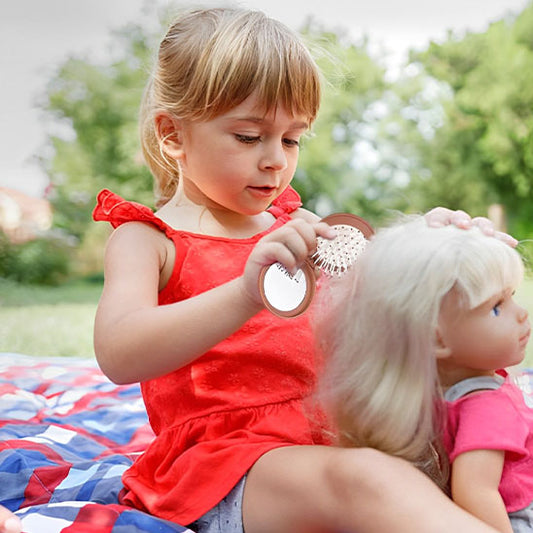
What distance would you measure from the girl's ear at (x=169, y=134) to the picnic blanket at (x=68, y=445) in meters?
0.51

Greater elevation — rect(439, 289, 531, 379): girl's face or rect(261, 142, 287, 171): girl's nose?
rect(261, 142, 287, 171): girl's nose

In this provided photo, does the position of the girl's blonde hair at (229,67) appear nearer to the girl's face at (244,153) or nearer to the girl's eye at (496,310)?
the girl's face at (244,153)

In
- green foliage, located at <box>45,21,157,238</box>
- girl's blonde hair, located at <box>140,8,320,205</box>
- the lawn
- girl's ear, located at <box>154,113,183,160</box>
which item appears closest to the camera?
girl's blonde hair, located at <box>140,8,320,205</box>

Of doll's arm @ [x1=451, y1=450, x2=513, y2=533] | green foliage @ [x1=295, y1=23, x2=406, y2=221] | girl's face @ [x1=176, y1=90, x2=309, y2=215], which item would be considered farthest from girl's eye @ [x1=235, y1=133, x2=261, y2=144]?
green foliage @ [x1=295, y1=23, x2=406, y2=221]

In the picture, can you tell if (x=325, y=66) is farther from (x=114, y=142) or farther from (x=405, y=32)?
(x=405, y=32)

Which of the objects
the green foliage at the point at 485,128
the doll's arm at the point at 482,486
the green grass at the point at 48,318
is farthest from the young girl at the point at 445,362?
the green foliage at the point at 485,128

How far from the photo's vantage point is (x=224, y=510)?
3.26 feet

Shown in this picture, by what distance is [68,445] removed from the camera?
1483 mm

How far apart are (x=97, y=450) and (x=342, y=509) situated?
0.73 metres

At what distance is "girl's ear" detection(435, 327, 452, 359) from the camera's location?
0.85 m

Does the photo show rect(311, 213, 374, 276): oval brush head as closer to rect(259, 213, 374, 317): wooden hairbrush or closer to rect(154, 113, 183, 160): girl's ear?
rect(259, 213, 374, 317): wooden hairbrush

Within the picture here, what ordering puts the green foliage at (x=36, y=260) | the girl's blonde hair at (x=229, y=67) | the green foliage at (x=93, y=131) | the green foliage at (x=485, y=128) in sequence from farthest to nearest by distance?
the green foliage at (x=485, y=128), the green foliage at (x=93, y=131), the green foliage at (x=36, y=260), the girl's blonde hair at (x=229, y=67)

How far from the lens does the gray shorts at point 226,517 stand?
3.21 ft

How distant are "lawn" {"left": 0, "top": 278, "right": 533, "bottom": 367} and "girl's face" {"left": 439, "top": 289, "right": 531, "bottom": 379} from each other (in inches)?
60.3
